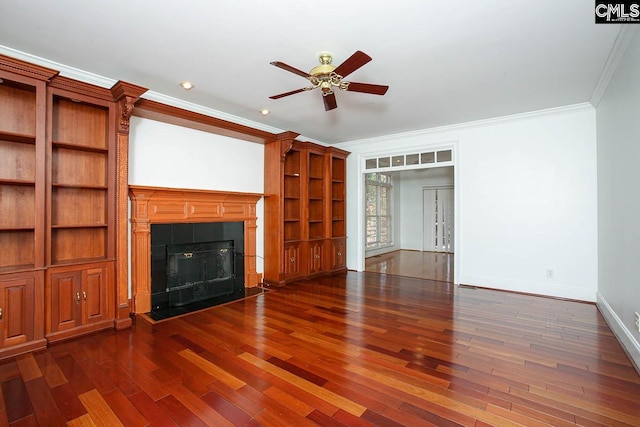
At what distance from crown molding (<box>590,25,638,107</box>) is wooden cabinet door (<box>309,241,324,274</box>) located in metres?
4.35

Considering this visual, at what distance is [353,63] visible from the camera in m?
2.40

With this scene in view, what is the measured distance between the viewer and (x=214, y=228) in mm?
4422

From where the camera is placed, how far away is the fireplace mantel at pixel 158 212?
3627 mm

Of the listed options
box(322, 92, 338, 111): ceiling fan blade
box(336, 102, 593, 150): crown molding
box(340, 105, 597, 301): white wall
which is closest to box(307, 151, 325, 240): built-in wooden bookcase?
box(336, 102, 593, 150): crown molding

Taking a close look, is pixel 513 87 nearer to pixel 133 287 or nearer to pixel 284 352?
pixel 284 352

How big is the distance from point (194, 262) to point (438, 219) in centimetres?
720

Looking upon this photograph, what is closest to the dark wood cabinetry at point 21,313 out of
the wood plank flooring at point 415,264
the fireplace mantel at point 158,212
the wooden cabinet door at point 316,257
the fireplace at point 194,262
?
the fireplace mantel at point 158,212

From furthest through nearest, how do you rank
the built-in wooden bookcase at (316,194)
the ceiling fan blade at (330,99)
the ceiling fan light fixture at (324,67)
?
1. the built-in wooden bookcase at (316,194)
2. the ceiling fan blade at (330,99)
3. the ceiling fan light fixture at (324,67)

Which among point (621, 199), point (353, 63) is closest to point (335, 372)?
point (353, 63)

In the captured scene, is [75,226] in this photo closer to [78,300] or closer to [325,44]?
[78,300]

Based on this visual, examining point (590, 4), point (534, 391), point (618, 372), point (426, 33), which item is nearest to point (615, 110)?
point (590, 4)

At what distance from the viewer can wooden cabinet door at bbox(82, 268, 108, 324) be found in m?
3.00

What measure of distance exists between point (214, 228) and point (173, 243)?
61 cm

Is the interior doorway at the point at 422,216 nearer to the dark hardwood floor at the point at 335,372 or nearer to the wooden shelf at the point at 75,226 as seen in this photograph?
the dark hardwood floor at the point at 335,372
